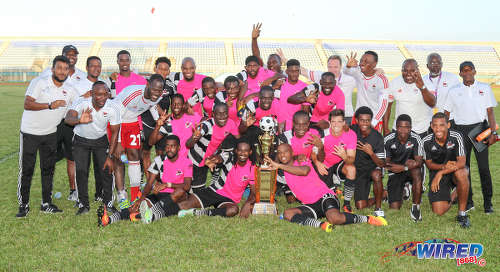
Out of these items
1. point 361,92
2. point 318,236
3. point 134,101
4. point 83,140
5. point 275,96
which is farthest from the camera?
point 361,92

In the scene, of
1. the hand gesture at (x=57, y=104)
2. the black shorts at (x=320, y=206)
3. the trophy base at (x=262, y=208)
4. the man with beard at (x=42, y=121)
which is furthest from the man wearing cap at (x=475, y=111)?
the man with beard at (x=42, y=121)

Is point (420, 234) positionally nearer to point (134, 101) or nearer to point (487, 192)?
point (487, 192)

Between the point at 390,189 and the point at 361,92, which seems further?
the point at 361,92

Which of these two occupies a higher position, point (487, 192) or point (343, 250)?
point (487, 192)

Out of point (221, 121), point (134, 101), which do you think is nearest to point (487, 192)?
point (221, 121)

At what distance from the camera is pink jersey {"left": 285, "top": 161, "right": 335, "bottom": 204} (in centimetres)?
599

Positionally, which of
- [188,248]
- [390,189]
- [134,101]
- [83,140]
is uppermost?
[134,101]

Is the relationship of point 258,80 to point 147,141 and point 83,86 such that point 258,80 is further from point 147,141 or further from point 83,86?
point 83,86

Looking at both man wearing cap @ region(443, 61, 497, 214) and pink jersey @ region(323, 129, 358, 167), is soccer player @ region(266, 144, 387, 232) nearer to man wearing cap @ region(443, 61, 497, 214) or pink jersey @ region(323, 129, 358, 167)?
pink jersey @ region(323, 129, 358, 167)

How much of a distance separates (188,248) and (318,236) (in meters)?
1.51

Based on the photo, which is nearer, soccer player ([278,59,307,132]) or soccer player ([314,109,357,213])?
soccer player ([314,109,357,213])

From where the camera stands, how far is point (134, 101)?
663 cm

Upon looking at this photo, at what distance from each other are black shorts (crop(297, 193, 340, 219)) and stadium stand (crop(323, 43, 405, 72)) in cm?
5302

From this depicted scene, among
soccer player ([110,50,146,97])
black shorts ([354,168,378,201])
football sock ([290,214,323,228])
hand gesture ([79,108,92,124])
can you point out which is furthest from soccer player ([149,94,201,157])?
black shorts ([354,168,378,201])
